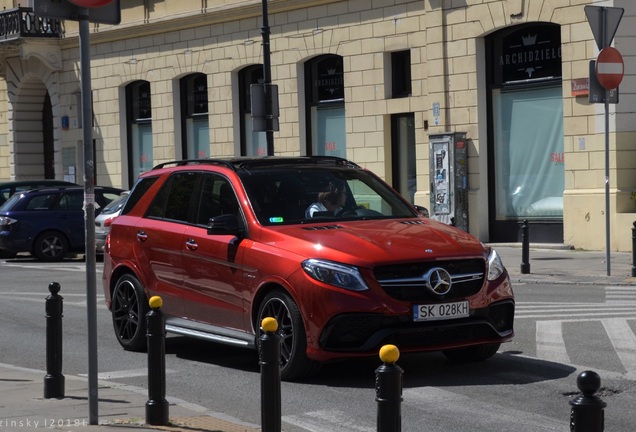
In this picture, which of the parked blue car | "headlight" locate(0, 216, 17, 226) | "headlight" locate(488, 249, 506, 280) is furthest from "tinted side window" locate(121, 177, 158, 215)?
"headlight" locate(0, 216, 17, 226)

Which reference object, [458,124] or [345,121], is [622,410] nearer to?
[458,124]

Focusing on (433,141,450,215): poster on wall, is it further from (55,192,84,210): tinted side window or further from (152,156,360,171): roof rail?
(152,156,360,171): roof rail

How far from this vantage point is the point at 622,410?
823 cm

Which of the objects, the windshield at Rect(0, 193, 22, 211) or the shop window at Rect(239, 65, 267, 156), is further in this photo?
the shop window at Rect(239, 65, 267, 156)

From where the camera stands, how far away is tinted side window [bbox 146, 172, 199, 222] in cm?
1129

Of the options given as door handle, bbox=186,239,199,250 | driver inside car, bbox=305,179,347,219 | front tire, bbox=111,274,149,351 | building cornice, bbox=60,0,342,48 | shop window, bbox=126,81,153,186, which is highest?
building cornice, bbox=60,0,342,48

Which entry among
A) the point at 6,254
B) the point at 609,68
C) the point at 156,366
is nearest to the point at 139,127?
the point at 6,254

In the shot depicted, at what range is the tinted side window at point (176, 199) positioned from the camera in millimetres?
11289

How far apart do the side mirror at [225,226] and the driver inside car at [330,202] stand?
0.59m

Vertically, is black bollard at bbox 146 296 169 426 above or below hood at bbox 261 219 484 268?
below

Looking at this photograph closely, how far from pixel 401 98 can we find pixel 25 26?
15354 millimetres

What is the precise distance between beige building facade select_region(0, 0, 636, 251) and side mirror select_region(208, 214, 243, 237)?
974 cm

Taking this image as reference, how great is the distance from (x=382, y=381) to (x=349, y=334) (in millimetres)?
3765

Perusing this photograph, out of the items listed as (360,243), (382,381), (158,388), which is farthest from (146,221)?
(382,381)
